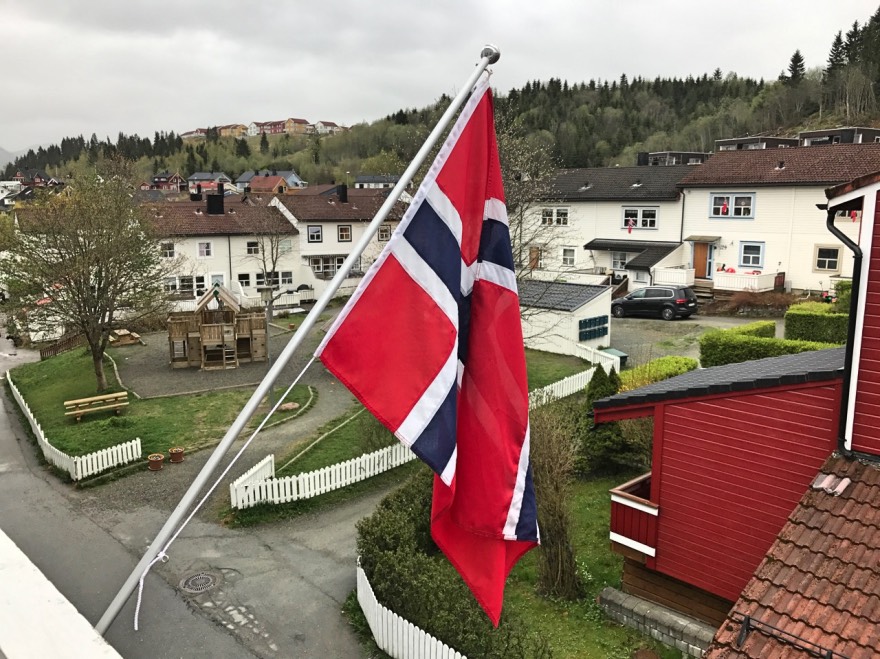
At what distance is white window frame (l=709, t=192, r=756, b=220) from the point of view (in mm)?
36281

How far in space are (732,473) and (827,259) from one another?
1163 inches

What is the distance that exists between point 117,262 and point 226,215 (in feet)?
67.3

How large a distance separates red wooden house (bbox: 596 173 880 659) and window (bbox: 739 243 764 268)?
27020 millimetres

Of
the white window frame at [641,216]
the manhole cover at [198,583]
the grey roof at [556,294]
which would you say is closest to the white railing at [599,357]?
the grey roof at [556,294]

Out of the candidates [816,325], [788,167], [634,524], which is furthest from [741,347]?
[788,167]

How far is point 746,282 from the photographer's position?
34156 millimetres

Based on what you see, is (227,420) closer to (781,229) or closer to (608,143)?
(781,229)

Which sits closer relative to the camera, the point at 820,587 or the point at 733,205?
the point at 820,587

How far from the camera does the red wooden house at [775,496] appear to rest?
620 centimetres

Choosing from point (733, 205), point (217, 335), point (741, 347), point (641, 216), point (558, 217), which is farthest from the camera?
point (558, 217)

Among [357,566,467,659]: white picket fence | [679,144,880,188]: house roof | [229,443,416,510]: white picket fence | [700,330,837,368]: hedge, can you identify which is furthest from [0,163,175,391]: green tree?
[679,144,880,188]: house roof

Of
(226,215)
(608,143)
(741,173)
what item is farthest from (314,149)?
(741,173)

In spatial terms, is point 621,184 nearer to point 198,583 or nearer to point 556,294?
point 556,294

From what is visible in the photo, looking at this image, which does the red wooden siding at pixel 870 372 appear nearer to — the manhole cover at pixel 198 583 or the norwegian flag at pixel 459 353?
the norwegian flag at pixel 459 353
